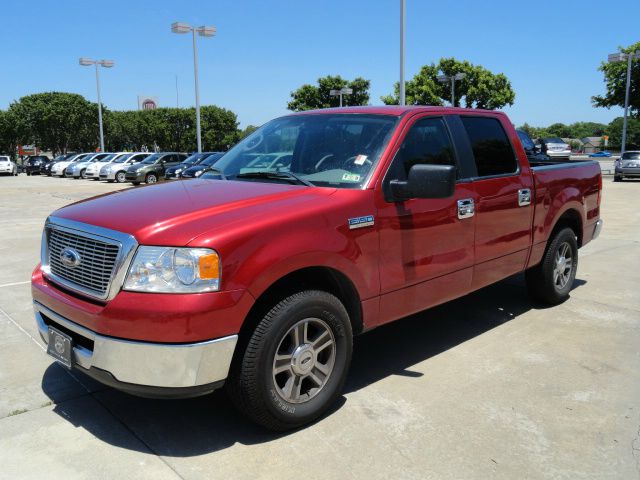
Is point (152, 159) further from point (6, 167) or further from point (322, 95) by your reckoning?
point (322, 95)

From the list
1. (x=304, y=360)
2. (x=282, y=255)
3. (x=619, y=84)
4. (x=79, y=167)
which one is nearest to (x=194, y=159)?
(x=79, y=167)

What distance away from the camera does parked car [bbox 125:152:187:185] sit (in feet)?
90.7

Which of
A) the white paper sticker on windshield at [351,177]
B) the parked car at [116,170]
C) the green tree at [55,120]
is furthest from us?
the green tree at [55,120]

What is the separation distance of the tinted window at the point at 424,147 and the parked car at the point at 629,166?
24.9 m

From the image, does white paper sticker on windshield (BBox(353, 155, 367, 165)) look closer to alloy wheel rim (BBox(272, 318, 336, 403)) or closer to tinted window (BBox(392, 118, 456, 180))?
tinted window (BBox(392, 118, 456, 180))

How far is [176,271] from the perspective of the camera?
277 centimetres

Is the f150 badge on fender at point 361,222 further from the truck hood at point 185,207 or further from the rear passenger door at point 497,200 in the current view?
the rear passenger door at point 497,200

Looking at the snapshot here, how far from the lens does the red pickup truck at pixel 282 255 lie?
2.78 m

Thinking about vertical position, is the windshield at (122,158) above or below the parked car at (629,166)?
above

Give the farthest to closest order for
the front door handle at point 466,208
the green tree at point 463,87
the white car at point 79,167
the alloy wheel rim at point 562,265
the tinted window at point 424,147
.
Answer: the green tree at point 463,87 → the white car at point 79,167 → the alloy wheel rim at point 562,265 → the front door handle at point 466,208 → the tinted window at point 424,147

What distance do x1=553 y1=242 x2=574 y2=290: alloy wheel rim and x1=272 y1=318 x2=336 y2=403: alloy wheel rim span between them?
3176 millimetres

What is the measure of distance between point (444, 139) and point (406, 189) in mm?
917

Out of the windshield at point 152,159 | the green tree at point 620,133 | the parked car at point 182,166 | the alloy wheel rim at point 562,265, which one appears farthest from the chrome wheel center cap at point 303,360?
the green tree at point 620,133

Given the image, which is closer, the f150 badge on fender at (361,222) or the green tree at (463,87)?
the f150 badge on fender at (361,222)
